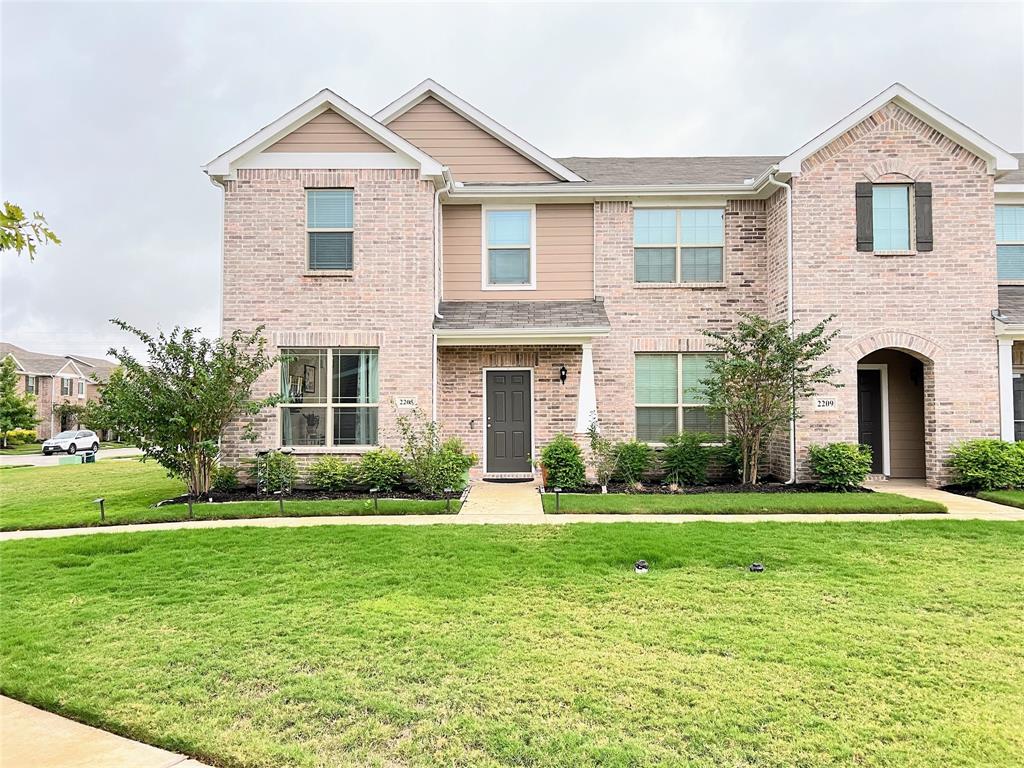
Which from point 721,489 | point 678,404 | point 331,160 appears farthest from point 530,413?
point 331,160

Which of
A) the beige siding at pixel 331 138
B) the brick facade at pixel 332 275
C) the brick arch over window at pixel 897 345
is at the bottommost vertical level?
the brick arch over window at pixel 897 345

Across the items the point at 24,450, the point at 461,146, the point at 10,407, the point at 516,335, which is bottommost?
the point at 24,450

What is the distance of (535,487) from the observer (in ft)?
40.3

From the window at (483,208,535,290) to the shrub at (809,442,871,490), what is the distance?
6826 mm

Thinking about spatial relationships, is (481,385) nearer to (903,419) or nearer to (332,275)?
(332,275)

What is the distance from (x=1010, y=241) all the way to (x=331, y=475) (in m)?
15.3

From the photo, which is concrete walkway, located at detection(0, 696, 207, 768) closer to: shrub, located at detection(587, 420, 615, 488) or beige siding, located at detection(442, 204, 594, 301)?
shrub, located at detection(587, 420, 615, 488)

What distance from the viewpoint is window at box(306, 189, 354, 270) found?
39.9 feet

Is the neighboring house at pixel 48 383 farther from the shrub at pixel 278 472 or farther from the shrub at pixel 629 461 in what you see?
the shrub at pixel 629 461

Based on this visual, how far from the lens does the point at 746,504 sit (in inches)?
392

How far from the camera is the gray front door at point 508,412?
13.3 metres

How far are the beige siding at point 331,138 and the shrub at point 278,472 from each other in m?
6.06

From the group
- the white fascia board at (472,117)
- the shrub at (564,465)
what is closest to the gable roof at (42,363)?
the white fascia board at (472,117)

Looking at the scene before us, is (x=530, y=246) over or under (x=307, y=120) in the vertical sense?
under
